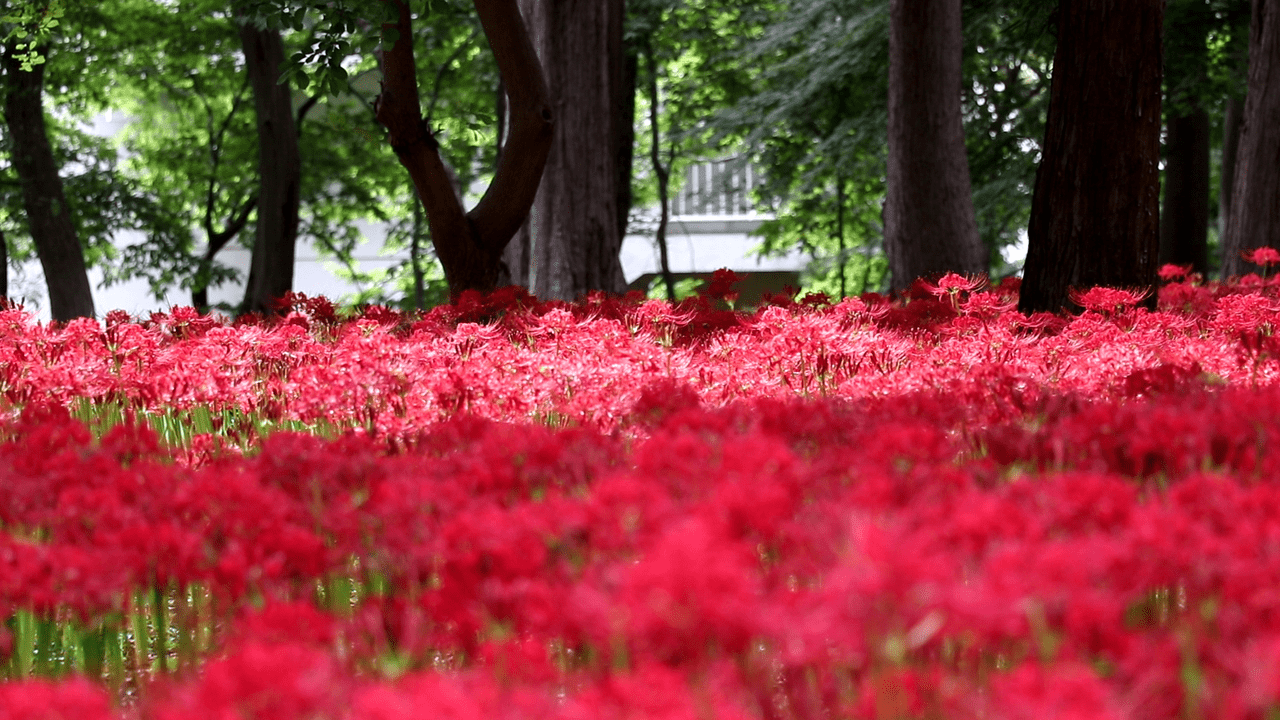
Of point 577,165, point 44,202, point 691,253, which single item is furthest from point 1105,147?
point 691,253

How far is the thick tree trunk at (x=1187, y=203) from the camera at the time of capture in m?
15.1

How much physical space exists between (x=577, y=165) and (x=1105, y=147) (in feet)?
14.4

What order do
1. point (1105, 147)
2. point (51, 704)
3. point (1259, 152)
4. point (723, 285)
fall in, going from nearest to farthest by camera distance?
1. point (51, 704)
2. point (1105, 147)
3. point (723, 285)
4. point (1259, 152)

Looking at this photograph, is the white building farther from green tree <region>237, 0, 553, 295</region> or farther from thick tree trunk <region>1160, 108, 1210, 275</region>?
green tree <region>237, 0, 553, 295</region>

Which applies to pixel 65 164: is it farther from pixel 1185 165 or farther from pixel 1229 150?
pixel 1229 150

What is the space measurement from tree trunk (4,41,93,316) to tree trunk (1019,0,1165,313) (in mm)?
11549

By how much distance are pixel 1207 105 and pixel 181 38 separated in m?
14.7

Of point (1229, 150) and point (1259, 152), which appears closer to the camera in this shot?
point (1259, 152)

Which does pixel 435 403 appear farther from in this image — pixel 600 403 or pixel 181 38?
pixel 181 38

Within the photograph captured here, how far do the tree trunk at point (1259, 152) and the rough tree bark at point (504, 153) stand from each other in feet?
20.7

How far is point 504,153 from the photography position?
7453 millimetres

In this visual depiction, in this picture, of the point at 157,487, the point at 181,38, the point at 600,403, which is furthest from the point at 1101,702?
the point at 181,38

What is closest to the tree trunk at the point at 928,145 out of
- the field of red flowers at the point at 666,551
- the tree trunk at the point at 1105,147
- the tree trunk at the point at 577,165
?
the tree trunk at the point at 577,165

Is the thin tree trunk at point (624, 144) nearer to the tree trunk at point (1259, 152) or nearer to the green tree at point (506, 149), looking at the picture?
the tree trunk at point (1259, 152)
